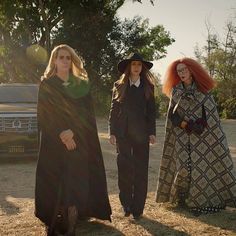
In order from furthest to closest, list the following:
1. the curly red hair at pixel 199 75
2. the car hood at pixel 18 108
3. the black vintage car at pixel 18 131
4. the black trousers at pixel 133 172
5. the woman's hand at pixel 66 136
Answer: the car hood at pixel 18 108, the black vintage car at pixel 18 131, the curly red hair at pixel 199 75, the black trousers at pixel 133 172, the woman's hand at pixel 66 136

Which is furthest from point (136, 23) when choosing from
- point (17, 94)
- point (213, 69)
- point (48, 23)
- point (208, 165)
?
point (208, 165)

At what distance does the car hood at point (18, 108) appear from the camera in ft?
33.4

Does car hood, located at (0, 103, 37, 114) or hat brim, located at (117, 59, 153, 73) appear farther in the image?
car hood, located at (0, 103, 37, 114)

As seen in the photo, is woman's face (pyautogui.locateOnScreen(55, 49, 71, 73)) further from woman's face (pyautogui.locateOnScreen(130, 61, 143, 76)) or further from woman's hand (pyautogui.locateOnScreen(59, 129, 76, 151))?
woman's face (pyautogui.locateOnScreen(130, 61, 143, 76))

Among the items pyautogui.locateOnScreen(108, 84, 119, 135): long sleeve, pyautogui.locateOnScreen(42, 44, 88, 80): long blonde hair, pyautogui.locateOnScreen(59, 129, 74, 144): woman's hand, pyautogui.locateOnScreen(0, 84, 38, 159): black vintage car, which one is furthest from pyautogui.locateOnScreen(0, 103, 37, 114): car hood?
pyautogui.locateOnScreen(59, 129, 74, 144): woman's hand

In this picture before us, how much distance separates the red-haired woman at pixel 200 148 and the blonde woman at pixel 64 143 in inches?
61.3

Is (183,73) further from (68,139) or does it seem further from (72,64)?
(68,139)

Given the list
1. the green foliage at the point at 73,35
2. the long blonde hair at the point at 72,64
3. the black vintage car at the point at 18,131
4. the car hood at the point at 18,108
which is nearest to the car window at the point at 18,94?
the car hood at the point at 18,108

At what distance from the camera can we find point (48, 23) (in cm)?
2803

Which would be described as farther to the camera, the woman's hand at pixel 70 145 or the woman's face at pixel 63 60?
the woman's face at pixel 63 60

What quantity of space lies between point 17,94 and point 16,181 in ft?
11.9

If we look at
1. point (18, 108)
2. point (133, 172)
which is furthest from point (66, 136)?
point (18, 108)

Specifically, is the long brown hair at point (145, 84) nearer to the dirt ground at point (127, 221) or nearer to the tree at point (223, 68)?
the dirt ground at point (127, 221)

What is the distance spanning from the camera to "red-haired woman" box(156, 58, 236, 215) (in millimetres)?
6078
